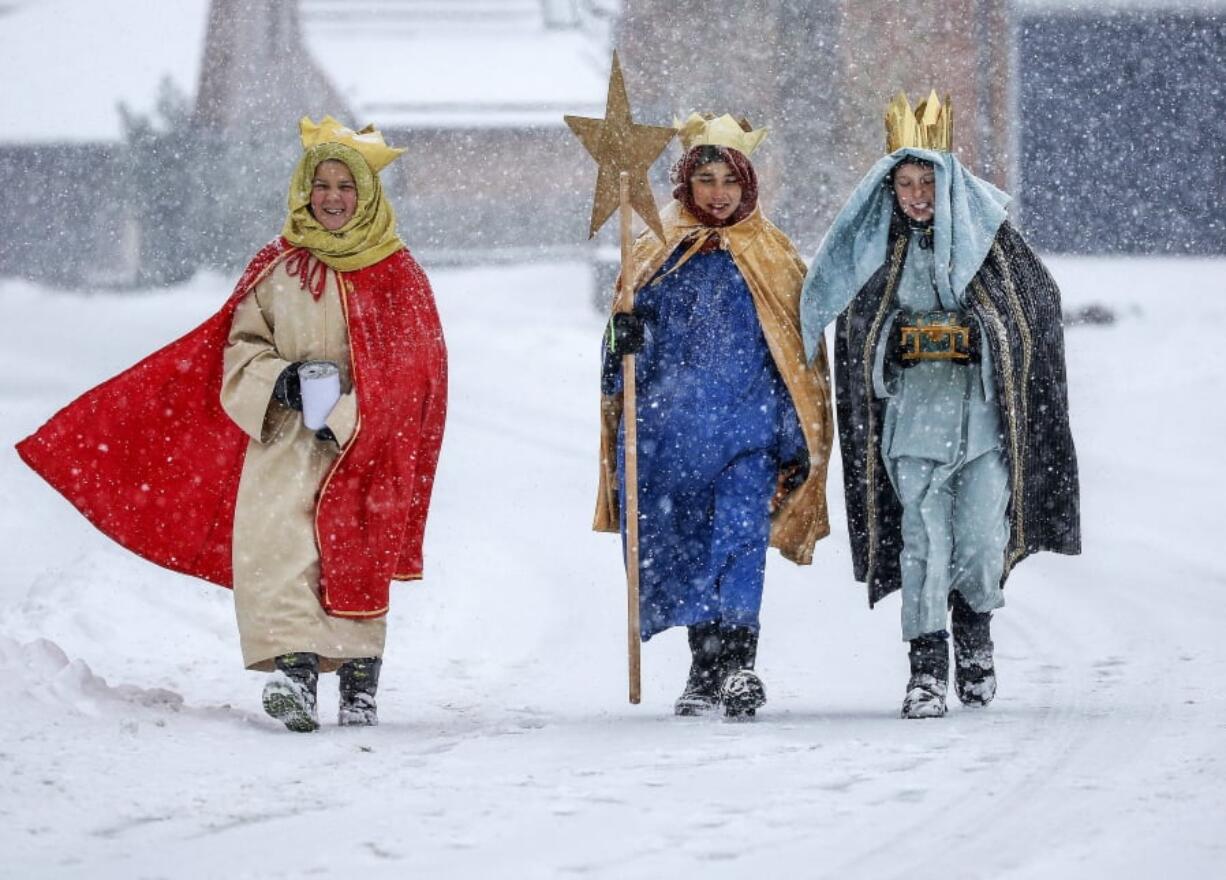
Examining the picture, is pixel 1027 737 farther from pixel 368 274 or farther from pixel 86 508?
pixel 86 508

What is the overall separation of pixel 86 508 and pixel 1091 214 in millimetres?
16988

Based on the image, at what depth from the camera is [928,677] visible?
6.20 meters

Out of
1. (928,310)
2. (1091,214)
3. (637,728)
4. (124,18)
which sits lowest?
(637,728)

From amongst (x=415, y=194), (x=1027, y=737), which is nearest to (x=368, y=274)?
(x=1027, y=737)

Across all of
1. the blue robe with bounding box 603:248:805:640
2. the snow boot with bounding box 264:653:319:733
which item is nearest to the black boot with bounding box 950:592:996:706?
the blue robe with bounding box 603:248:805:640

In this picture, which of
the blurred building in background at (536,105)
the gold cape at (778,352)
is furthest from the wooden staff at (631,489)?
the blurred building in background at (536,105)

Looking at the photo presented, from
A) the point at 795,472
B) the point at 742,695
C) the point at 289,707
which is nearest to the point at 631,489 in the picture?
the point at 795,472

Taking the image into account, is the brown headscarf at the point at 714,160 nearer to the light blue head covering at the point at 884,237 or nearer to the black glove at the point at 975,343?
the light blue head covering at the point at 884,237

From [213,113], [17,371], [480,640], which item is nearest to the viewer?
[480,640]

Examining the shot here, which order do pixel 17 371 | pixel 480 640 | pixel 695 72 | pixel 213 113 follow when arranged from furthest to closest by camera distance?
pixel 213 113 → pixel 695 72 → pixel 17 371 → pixel 480 640

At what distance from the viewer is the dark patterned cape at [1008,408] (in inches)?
251

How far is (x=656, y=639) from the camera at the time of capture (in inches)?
336

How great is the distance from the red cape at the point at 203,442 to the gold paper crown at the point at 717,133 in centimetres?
98

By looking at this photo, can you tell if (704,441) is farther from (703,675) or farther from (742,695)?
(742,695)
